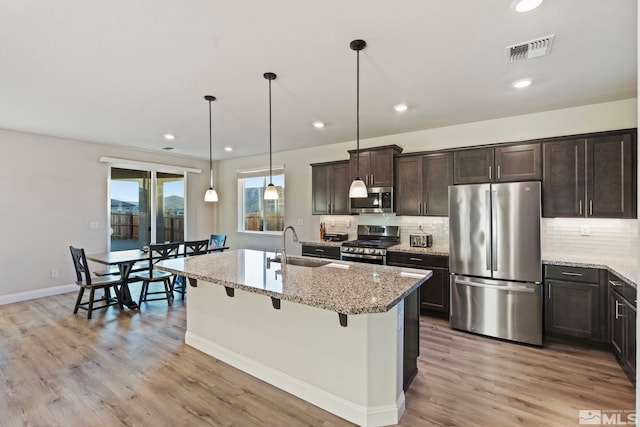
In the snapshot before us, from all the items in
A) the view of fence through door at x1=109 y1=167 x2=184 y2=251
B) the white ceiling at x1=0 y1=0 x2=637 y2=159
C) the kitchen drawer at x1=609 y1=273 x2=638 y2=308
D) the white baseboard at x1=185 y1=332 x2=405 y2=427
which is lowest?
the white baseboard at x1=185 y1=332 x2=405 y2=427

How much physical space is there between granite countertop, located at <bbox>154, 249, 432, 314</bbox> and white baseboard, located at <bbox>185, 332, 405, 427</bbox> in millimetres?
787

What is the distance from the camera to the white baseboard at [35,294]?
4.56m

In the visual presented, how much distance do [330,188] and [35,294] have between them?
4889 mm

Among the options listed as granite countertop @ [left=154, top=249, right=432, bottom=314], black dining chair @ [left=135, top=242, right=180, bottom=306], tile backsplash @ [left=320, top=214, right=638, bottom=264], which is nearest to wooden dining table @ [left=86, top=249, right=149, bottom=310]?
black dining chair @ [left=135, top=242, right=180, bottom=306]

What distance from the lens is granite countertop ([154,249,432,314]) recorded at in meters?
1.74

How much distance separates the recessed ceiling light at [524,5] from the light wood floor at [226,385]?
8.52 ft

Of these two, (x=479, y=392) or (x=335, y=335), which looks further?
(x=479, y=392)

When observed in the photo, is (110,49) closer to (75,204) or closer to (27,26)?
(27,26)

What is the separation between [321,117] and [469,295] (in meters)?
2.77

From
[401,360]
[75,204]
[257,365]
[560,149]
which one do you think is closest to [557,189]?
[560,149]

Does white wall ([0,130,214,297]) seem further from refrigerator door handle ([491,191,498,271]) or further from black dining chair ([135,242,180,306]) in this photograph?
refrigerator door handle ([491,191,498,271])

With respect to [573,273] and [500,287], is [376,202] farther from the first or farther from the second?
[573,273]

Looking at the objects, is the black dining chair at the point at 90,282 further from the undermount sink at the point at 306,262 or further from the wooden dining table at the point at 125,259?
the undermount sink at the point at 306,262

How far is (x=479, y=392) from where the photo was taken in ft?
7.77
